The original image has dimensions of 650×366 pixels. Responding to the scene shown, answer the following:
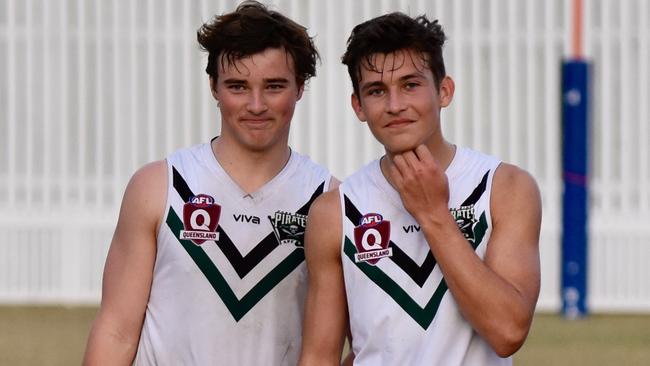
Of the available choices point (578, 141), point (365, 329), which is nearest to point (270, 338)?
point (365, 329)

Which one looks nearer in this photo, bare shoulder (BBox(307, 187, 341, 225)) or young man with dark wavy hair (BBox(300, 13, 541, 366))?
young man with dark wavy hair (BBox(300, 13, 541, 366))

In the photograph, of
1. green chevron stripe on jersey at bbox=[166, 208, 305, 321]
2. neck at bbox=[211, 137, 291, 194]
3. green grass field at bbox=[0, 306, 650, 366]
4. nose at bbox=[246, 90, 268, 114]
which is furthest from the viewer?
green grass field at bbox=[0, 306, 650, 366]

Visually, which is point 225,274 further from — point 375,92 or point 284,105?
point 375,92

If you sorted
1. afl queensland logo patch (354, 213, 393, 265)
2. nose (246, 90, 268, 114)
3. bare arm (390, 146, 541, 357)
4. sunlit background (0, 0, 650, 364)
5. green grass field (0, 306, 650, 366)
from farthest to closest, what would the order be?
sunlit background (0, 0, 650, 364)
green grass field (0, 306, 650, 366)
nose (246, 90, 268, 114)
afl queensland logo patch (354, 213, 393, 265)
bare arm (390, 146, 541, 357)

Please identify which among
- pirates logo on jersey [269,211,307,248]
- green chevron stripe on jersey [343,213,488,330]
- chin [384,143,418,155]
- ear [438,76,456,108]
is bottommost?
green chevron stripe on jersey [343,213,488,330]

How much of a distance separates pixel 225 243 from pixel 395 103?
2.98 ft

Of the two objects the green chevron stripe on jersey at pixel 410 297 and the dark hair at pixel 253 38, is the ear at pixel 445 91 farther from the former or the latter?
the dark hair at pixel 253 38

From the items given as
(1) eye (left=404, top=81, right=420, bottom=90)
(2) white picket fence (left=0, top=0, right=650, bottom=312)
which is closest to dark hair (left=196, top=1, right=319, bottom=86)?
(1) eye (left=404, top=81, right=420, bottom=90)

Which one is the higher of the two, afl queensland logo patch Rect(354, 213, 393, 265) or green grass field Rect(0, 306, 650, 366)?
afl queensland logo patch Rect(354, 213, 393, 265)

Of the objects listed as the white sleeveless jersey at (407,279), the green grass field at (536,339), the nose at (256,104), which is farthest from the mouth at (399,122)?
the green grass field at (536,339)

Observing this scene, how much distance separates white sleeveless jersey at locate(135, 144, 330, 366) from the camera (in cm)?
490

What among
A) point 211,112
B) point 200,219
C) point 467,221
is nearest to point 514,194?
point 467,221

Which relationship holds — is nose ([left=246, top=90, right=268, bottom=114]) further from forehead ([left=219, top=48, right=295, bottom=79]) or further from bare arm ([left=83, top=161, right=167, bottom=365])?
bare arm ([left=83, top=161, right=167, bottom=365])

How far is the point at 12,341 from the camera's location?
1184 centimetres
